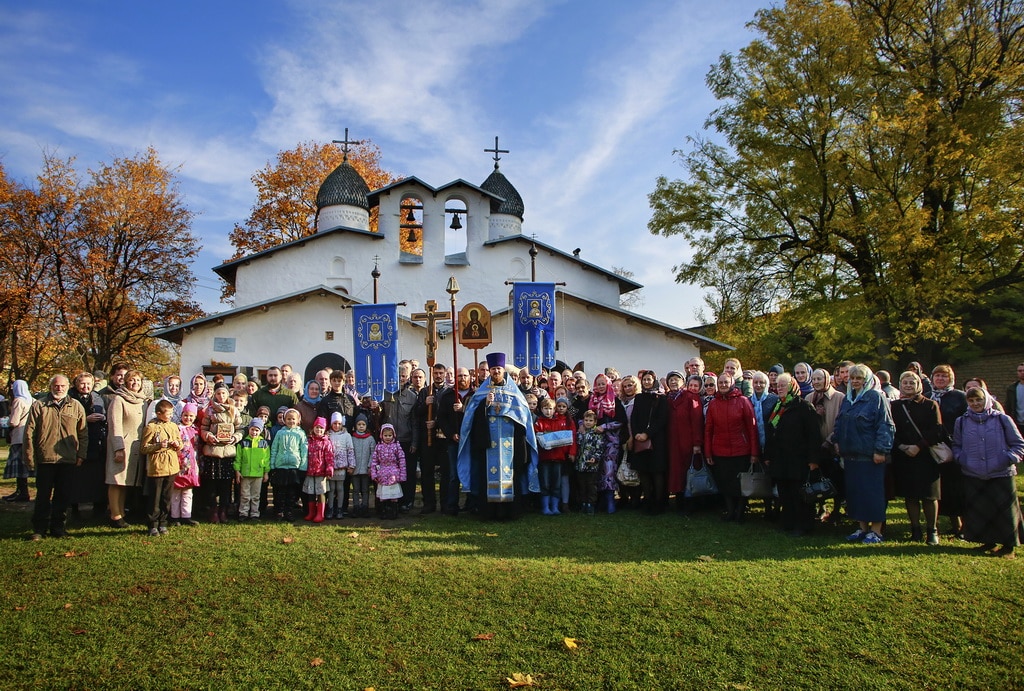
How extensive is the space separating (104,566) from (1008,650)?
6.88 m

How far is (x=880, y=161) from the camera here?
16453 mm

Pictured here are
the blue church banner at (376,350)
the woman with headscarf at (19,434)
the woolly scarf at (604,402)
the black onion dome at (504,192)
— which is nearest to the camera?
the woolly scarf at (604,402)

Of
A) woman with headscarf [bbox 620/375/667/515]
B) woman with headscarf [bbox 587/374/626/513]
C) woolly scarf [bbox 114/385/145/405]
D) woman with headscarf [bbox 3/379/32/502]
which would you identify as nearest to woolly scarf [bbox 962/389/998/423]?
woman with headscarf [bbox 620/375/667/515]

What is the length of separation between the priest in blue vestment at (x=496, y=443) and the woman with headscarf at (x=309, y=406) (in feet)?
6.79

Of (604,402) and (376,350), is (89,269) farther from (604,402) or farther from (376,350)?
(604,402)

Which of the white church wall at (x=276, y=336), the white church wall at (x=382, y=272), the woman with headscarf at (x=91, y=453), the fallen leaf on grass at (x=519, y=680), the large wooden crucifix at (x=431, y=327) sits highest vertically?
the white church wall at (x=382, y=272)

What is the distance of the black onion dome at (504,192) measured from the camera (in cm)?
2875

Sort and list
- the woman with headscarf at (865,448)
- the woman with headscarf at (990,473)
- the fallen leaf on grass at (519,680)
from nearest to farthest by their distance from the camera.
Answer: the fallen leaf on grass at (519,680), the woman with headscarf at (990,473), the woman with headscarf at (865,448)

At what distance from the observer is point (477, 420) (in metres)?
8.80

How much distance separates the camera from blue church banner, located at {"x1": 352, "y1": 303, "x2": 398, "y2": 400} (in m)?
15.4

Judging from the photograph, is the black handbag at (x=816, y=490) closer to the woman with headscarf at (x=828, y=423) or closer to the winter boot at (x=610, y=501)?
the woman with headscarf at (x=828, y=423)

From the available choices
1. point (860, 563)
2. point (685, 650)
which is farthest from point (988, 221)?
point (685, 650)

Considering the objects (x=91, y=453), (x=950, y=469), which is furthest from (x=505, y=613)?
(x=91, y=453)

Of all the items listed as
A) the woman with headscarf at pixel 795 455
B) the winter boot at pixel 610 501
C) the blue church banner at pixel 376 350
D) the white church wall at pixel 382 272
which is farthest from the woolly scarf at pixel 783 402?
the white church wall at pixel 382 272
